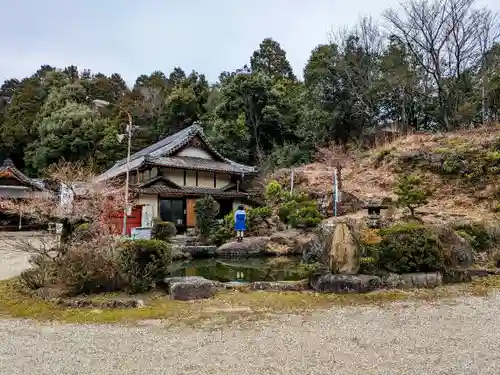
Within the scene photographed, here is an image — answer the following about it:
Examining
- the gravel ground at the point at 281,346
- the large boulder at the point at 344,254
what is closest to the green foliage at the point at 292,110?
the large boulder at the point at 344,254

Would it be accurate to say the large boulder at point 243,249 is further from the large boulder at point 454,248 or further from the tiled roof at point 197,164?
the tiled roof at point 197,164

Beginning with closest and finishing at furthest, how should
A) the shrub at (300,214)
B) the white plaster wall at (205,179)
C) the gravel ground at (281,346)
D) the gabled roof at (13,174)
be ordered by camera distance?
the gravel ground at (281,346)
the shrub at (300,214)
the white plaster wall at (205,179)
the gabled roof at (13,174)

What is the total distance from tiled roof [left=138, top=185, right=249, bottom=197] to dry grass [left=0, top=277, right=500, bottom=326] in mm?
12692

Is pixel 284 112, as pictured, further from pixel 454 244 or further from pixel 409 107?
pixel 454 244

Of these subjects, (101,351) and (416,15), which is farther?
(416,15)

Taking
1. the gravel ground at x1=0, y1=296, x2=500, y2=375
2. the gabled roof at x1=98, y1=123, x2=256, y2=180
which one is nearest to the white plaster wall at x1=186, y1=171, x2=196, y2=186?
the gabled roof at x1=98, y1=123, x2=256, y2=180

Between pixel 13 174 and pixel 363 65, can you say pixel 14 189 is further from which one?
pixel 363 65

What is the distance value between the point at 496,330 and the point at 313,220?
10125 millimetres

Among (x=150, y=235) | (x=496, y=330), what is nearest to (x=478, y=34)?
(x=150, y=235)

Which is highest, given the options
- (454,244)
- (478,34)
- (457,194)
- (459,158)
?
(478,34)

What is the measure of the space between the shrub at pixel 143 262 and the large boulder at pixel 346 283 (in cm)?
294

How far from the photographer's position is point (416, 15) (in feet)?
79.6

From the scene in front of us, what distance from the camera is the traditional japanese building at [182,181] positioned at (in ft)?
64.7

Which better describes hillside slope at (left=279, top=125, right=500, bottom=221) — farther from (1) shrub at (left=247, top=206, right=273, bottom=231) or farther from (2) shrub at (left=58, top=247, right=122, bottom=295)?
(2) shrub at (left=58, top=247, right=122, bottom=295)
